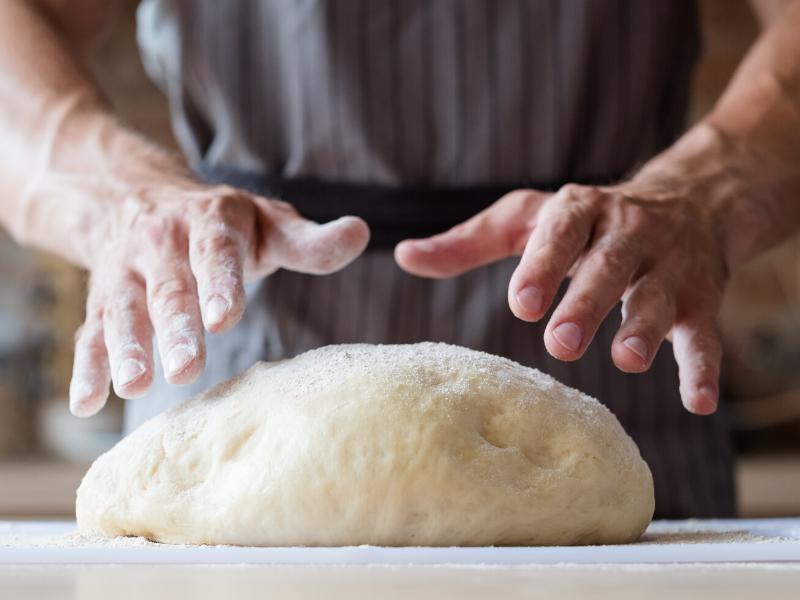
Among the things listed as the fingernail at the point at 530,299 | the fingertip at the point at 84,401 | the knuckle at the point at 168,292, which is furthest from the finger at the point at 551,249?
the fingertip at the point at 84,401

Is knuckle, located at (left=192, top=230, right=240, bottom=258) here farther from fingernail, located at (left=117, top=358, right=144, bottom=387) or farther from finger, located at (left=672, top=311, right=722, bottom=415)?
finger, located at (left=672, top=311, right=722, bottom=415)

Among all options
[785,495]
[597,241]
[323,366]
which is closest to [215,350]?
[323,366]

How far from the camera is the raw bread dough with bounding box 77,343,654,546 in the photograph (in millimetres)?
689

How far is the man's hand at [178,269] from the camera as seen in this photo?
80 centimetres

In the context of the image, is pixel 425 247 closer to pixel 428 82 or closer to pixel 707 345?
pixel 707 345

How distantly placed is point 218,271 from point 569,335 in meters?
0.38

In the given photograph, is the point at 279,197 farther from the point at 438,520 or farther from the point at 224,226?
the point at 438,520

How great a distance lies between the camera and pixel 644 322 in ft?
2.81

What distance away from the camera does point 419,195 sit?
128cm

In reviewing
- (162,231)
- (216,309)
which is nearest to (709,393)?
(216,309)

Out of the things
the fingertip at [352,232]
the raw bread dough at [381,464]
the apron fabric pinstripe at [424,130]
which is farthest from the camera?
the apron fabric pinstripe at [424,130]

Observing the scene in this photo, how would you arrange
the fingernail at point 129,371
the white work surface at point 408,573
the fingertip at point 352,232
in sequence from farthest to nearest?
the fingertip at point 352,232 < the fingernail at point 129,371 < the white work surface at point 408,573

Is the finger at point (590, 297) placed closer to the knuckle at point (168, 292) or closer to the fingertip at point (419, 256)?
the fingertip at point (419, 256)

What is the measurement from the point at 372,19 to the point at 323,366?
71 cm
